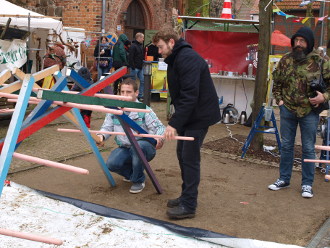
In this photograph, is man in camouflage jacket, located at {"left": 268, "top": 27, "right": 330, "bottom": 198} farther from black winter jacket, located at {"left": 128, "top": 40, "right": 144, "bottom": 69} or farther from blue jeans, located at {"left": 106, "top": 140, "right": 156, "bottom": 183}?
black winter jacket, located at {"left": 128, "top": 40, "right": 144, "bottom": 69}

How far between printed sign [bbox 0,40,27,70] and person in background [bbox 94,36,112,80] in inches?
177

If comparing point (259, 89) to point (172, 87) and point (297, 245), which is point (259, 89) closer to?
point (172, 87)

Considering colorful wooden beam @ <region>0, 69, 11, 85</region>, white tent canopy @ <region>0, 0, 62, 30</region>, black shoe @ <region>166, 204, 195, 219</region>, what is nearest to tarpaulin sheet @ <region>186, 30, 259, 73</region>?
white tent canopy @ <region>0, 0, 62, 30</region>

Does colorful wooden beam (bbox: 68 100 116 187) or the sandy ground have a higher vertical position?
colorful wooden beam (bbox: 68 100 116 187)

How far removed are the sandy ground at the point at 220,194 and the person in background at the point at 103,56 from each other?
26.9ft

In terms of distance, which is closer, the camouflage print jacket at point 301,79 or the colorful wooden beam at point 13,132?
the colorful wooden beam at point 13,132

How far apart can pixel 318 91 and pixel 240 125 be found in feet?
16.9

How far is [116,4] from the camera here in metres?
17.2

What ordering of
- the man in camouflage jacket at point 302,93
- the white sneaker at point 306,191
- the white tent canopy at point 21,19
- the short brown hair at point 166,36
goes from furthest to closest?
the white tent canopy at point 21,19, the white sneaker at point 306,191, the man in camouflage jacket at point 302,93, the short brown hair at point 166,36

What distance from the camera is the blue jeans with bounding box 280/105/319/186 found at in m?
4.96

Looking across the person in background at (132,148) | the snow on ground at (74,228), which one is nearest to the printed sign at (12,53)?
the person in background at (132,148)

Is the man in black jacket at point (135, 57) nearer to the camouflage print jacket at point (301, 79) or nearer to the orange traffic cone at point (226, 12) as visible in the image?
the orange traffic cone at point (226, 12)

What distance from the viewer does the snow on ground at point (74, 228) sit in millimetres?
3635

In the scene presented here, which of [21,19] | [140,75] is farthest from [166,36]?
[140,75]
